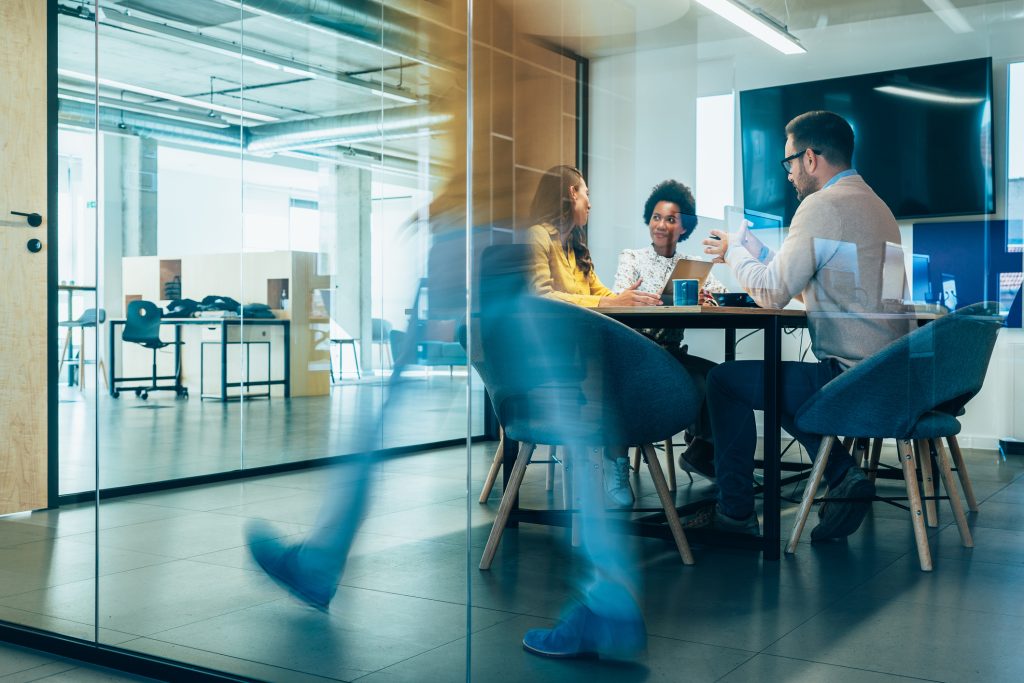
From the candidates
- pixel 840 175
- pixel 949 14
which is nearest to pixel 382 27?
pixel 840 175

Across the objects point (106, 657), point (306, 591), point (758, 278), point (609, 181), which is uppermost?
point (609, 181)

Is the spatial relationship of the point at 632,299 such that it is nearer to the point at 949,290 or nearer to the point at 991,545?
the point at 949,290

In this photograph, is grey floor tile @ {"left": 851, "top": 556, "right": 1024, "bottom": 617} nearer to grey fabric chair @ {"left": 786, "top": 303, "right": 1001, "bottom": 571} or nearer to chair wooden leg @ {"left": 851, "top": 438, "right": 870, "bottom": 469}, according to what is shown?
grey fabric chair @ {"left": 786, "top": 303, "right": 1001, "bottom": 571}

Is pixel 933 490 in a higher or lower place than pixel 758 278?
lower

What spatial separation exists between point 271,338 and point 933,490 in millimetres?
1402

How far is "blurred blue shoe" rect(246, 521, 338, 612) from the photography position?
6.62 ft

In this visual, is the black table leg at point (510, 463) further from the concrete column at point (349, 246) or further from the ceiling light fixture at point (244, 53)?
the ceiling light fixture at point (244, 53)

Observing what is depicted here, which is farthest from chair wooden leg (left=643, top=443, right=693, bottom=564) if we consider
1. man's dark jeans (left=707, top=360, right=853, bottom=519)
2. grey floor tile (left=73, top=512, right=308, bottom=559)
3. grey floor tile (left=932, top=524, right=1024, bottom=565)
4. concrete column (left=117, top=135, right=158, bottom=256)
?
concrete column (left=117, top=135, right=158, bottom=256)

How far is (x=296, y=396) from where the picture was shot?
2109 millimetres

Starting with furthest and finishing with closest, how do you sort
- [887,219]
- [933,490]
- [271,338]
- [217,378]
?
[217,378] → [271,338] → [933,490] → [887,219]

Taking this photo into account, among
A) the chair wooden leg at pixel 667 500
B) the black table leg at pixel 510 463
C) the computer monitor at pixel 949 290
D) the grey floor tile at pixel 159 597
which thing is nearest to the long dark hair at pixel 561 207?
the black table leg at pixel 510 463

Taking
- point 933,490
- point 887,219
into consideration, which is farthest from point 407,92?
point 933,490

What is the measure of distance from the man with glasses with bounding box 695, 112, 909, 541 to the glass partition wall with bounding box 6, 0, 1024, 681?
4 cm

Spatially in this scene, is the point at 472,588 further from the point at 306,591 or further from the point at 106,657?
the point at 106,657
